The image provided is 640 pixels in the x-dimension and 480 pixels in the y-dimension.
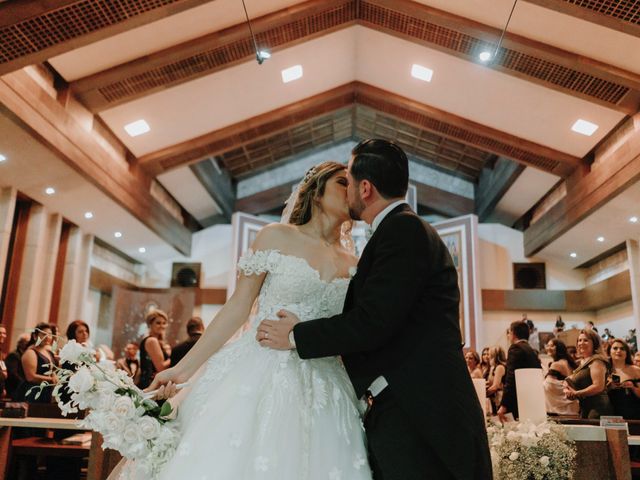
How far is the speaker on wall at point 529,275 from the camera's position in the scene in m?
14.9

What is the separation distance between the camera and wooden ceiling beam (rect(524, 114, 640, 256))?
28.4ft

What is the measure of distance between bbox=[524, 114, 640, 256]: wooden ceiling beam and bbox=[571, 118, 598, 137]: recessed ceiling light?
297 millimetres

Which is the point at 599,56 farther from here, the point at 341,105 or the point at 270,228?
the point at 270,228

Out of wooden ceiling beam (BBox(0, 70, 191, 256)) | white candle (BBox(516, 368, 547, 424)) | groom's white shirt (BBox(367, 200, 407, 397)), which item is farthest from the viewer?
wooden ceiling beam (BBox(0, 70, 191, 256))

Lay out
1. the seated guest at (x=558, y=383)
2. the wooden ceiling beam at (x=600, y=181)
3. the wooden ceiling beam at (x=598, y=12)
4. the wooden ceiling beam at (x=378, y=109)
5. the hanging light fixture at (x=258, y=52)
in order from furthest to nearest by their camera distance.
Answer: the wooden ceiling beam at (x=378, y=109) → the wooden ceiling beam at (x=600, y=181) → the hanging light fixture at (x=258, y=52) → the wooden ceiling beam at (x=598, y=12) → the seated guest at (x=558, y=383)

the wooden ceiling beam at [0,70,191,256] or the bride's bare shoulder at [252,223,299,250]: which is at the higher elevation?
the wooden ceiling beam at [0,70,191,256]

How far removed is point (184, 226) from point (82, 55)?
7.37 meters

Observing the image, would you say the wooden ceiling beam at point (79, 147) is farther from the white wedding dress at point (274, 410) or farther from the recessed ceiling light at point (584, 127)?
the recessed ceiling light at point (584, 127)

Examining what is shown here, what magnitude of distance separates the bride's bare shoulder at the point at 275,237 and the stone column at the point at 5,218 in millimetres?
7928

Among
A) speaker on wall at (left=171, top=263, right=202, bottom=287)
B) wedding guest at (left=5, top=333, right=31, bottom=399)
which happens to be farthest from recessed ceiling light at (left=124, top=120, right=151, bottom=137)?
speaker on wall at (left=171, top=263, right=202, bottom=287)

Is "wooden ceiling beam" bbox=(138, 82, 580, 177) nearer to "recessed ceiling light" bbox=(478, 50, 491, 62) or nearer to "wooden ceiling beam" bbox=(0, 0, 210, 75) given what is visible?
"recessed ceiling light" bbox=(478, 50, 491, 62)

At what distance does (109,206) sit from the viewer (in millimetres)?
10711

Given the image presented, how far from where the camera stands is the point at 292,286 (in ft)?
6.84

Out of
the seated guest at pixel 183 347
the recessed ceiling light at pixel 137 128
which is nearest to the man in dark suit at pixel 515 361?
the seated guest at pixel 183 347
